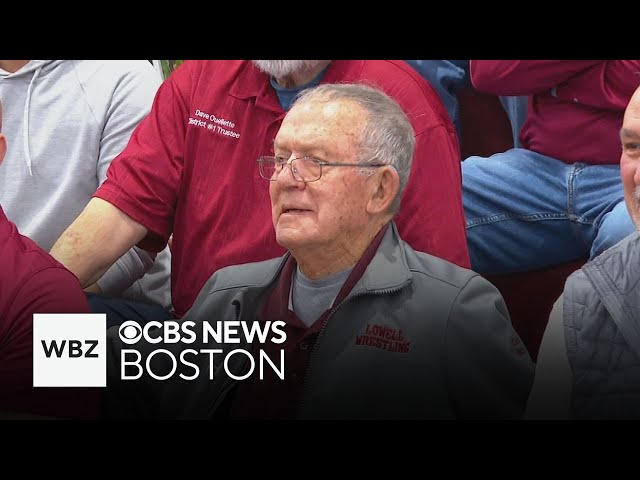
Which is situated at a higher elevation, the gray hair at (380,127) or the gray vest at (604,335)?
the gray hair at (380,127)

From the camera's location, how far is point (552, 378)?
3014 mm

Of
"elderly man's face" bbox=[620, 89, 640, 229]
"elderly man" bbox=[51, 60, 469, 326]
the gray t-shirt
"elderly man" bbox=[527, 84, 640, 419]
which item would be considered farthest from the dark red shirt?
"elderly man's face" bbox=[620, 89, 640, 229]

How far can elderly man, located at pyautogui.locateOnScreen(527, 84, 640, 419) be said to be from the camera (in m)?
3.02

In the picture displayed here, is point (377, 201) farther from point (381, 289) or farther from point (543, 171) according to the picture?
point (543, 171)

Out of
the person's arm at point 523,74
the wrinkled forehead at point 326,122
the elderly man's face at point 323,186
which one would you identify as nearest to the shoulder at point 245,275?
the elderly man's face at point 323,186

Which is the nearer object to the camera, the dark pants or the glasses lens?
the glasses lens

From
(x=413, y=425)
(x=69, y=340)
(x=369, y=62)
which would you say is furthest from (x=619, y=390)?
(x=69, y=340)

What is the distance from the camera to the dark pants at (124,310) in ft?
10.7

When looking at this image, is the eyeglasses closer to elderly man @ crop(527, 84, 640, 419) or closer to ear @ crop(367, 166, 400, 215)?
ear @ crop(367, 166, 400, 215)

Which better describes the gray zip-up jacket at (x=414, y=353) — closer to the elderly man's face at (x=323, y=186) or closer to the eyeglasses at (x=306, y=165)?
the elderly man's face at (x=323, y=186)

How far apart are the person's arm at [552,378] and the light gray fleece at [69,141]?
108 centimetres

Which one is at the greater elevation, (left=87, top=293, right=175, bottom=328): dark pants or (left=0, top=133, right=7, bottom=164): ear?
(left=0, top=133, right=7, bottom=164): ear

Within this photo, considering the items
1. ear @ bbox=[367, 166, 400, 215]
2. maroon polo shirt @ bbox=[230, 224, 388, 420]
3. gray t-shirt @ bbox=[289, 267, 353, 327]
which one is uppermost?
ear @ bbox=[367, 166, 400, 215]

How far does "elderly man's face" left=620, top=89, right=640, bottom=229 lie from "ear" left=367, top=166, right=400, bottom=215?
631 millimetres
